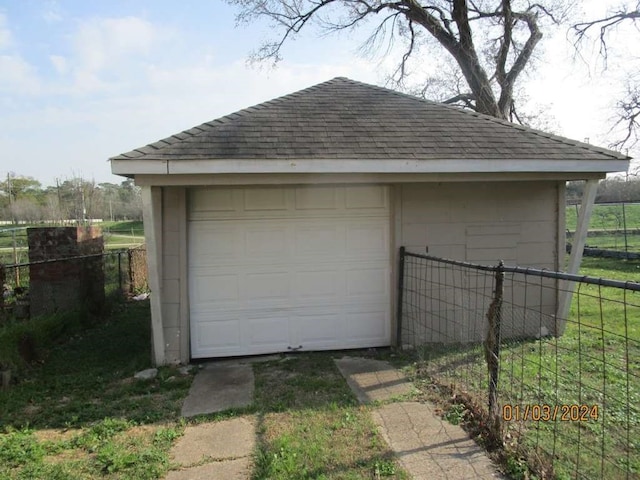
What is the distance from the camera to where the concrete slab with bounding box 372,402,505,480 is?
2783mm

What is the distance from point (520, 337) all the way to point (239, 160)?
170 inches

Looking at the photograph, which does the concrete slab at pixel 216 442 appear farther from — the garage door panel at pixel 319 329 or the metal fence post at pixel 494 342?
the garage door panel at pixel 319 329

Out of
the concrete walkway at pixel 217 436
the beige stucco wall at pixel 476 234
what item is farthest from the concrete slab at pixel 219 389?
the beige stucco wall at pixel 476 234

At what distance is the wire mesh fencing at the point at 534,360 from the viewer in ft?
9.48

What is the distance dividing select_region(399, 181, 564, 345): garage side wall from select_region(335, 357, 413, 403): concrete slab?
88 cm

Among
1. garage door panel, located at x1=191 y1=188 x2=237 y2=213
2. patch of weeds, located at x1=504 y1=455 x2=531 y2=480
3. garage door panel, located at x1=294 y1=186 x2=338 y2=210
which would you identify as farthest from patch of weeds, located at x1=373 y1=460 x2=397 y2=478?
garage door panel, located at x1=191 y1=188 x2=237 y2=213

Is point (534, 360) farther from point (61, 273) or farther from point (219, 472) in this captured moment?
point (61, 273)

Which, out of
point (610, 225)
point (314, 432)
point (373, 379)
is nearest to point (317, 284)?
point (373, 379)

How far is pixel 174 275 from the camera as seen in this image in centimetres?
519

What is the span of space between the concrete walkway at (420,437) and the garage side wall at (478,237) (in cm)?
152

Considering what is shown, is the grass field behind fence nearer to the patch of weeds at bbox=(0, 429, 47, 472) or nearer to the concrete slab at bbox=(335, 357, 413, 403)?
the concrete slab at bbox=(335, 357, 413, 403)

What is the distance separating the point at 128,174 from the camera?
14.6 feet

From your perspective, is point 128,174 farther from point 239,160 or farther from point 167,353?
point 167,353

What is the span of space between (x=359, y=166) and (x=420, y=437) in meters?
2.72
